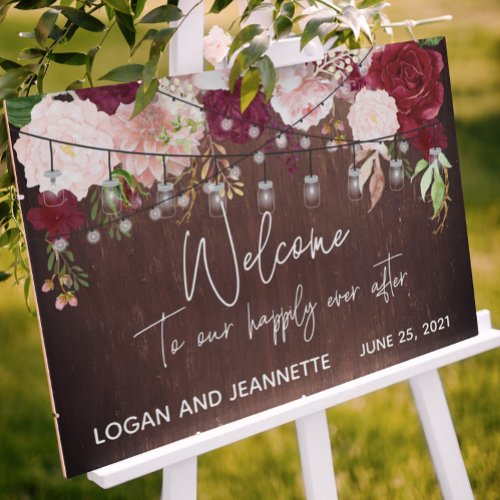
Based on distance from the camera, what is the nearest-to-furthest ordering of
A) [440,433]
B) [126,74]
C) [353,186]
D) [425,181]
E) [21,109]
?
[21,109]
[126,74]
[353,186]
[425,181]
[440,433]

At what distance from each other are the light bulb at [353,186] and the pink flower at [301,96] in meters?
0.10

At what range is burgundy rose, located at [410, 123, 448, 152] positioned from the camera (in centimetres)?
155

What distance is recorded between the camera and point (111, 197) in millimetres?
1230

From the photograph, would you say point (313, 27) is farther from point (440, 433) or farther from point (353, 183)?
point (440, 433)

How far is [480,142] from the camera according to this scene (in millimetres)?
4406

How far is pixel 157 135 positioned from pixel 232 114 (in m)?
0.12

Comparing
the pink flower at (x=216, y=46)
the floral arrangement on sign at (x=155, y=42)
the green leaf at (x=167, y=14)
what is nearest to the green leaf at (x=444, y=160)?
the floral arrangement on sign at (x=155, y=42)

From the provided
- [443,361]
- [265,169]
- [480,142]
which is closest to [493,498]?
[443,361]

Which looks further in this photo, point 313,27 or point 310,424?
point 310,424

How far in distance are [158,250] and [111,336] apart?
5.2 inches

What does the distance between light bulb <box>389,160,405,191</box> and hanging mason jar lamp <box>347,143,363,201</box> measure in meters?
0.08

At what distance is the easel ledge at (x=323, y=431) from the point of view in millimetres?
1279

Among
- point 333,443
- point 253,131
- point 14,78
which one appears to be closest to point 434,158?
point 253,131

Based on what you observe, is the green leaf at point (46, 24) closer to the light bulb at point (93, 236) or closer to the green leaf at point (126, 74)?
the green leaf at point (126, 74)
